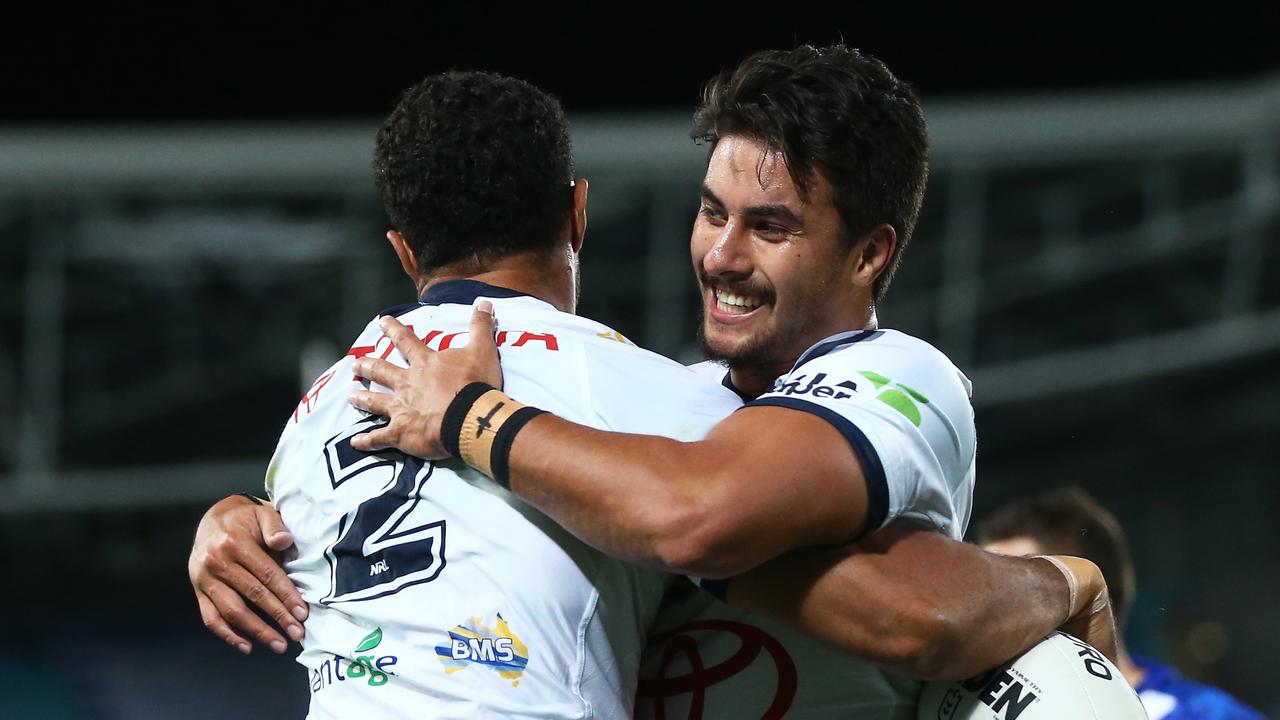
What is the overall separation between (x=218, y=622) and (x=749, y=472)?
1.16 m

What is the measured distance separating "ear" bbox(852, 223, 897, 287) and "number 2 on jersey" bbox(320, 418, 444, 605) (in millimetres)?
957

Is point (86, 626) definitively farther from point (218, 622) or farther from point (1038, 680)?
point (1038, 680)

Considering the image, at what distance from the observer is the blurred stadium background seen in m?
10.2

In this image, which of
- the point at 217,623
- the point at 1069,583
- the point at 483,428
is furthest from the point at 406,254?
the point at 1069,583

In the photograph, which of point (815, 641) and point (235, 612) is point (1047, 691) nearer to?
point (815, 641)

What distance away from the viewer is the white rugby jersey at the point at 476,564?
7.34ft

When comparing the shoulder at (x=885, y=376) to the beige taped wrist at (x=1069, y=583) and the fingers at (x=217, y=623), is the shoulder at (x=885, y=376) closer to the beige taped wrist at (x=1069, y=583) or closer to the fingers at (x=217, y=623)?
the beige taped wrist at (x=1069, y=583)

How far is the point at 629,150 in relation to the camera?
33.6 feet

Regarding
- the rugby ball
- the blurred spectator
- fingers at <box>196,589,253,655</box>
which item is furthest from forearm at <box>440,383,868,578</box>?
the blurred spectator

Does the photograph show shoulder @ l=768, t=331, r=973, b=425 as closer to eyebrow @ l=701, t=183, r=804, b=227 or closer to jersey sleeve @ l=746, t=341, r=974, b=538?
jersey sleeve @ l=746, t=341, r=974, b=538

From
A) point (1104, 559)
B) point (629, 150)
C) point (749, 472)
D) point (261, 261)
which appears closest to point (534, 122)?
point (749, 472)

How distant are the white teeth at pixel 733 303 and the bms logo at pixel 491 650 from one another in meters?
A: 0.84

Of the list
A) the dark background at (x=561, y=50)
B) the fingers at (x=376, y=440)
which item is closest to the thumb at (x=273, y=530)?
the fingers at (x=376, y=440)

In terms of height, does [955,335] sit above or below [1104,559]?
below
